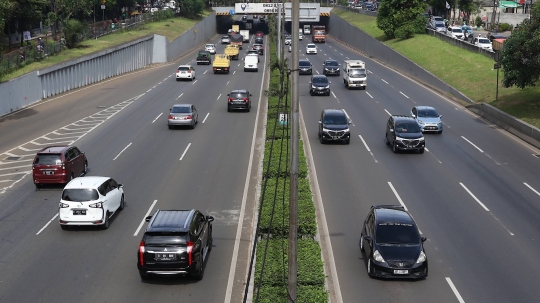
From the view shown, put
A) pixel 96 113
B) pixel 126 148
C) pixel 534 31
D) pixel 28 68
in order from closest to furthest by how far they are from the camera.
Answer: pixel 126 148
pixel 534 31
pixel 96 113
pixel 28 68

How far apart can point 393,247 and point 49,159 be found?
1631cm

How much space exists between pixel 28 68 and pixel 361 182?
35.1m

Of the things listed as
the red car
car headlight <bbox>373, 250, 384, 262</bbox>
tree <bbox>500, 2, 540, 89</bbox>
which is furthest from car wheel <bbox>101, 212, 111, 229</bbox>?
tree <bbox>500, 2, 540, 89</bbox>

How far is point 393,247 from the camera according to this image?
64.7 feet

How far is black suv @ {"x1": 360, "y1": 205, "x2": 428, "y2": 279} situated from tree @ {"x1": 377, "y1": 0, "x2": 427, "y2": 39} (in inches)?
2794

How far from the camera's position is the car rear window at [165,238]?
18.9m

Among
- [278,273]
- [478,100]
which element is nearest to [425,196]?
[278,273]

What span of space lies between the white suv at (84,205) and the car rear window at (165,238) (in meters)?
5.35

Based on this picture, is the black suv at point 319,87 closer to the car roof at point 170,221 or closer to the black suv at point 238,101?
the black suv at point 238,101

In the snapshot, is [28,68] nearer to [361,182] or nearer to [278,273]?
[361,182]

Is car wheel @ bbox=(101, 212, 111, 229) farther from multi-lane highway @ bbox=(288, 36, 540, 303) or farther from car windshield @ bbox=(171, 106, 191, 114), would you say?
car windshield @ bbox=(171, 106, 191, 114)

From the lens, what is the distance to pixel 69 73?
2403 inches

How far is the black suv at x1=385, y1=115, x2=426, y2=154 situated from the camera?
3606 centimetres

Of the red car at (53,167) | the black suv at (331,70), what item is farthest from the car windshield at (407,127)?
the black suv at (331,70)
